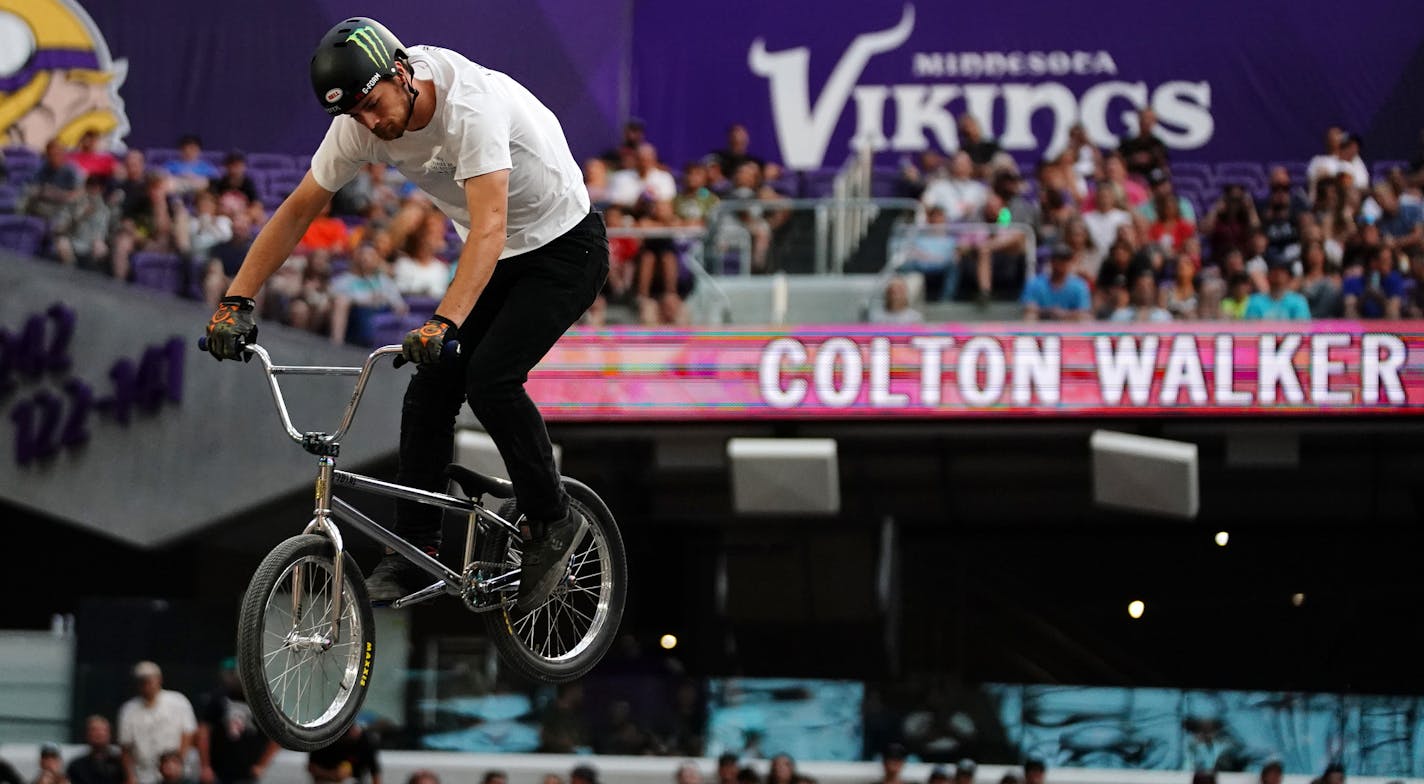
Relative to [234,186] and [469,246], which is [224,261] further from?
[469,246]

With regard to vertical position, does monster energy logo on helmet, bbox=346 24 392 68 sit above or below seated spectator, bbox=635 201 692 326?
below

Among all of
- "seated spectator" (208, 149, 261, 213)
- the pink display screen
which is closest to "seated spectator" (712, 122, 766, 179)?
the pink display screen

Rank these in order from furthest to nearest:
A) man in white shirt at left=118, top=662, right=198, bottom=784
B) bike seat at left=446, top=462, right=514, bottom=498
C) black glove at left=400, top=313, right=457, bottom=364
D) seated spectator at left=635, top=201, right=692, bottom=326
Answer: seated spectator at left=635, top=201, right=692, bottom=326
man in white shirt at left=118, top=662, right=198, bottom=784
bike seat at left=446, top=462, right=514, bottom=498
black glove at left=400, top=313, right=457, bottom=364

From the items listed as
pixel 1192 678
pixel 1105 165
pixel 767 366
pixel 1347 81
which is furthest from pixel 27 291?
pixel 1347 81

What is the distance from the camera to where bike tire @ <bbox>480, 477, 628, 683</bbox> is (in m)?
6.33

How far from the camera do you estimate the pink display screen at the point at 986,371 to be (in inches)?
522

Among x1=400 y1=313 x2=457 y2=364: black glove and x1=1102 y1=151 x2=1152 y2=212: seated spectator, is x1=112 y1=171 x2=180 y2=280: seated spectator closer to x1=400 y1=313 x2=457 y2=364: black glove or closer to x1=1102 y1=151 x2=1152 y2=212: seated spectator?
x1=1102 y1=151 x2=1152 y2=212: seated spectator

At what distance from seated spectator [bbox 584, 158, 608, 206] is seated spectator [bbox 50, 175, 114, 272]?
3.43 meters

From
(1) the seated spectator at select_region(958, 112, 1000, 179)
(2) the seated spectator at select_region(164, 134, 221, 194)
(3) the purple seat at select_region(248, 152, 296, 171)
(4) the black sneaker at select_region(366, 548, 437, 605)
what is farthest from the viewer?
(3) the purple seat at select_region(248, 152, 296, 171)

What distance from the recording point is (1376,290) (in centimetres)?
1335

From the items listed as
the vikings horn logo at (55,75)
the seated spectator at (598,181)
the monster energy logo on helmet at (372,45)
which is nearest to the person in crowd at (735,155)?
the seated spectator at (598,181)

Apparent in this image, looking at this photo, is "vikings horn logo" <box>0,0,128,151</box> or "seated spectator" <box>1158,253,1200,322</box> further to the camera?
"vikings horn logo" <box>0,0,128,151</box>

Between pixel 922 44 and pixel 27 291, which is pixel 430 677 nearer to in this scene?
pixel 27 291

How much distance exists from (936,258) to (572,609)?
755 centimetres
